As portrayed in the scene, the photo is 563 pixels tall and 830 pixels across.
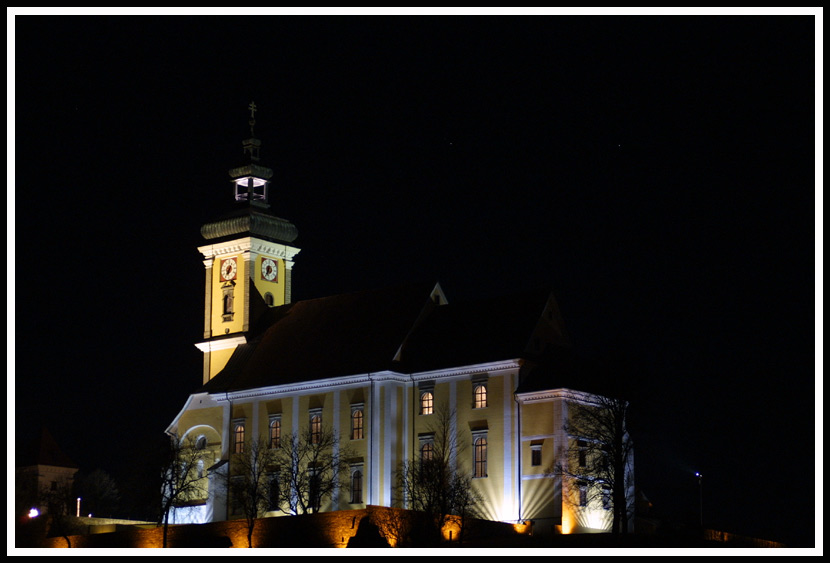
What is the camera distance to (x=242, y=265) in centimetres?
7931

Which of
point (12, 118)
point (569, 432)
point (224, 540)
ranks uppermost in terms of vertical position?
point (12, 118)

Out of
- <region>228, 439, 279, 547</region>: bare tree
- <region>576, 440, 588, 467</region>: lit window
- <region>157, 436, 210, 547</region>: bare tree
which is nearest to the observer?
<region>576, 440, 588, 467</region>: lit window

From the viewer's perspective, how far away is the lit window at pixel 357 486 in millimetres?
67062

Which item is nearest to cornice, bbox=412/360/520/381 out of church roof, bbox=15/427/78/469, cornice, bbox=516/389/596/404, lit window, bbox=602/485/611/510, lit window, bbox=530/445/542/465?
cornice, bbox=516/389/596/404

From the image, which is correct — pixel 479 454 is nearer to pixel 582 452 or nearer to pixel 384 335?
pixel 582 452

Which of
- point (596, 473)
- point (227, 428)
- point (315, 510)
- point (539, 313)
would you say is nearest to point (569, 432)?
point (596, 473)

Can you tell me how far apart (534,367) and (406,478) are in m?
7.24

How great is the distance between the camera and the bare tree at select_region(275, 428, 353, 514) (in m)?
66.5

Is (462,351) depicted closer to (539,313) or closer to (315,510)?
(539,313)

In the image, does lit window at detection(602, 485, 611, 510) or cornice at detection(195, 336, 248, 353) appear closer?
lit window at detection(602, 485, 611, 510)

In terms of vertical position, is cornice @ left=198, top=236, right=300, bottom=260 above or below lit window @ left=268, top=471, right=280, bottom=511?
above

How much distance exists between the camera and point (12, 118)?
31484 mm

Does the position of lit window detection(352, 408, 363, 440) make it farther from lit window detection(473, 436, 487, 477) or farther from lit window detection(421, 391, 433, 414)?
lit window detection(473, 436, 487, 477)

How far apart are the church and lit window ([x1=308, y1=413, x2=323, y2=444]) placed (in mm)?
89
